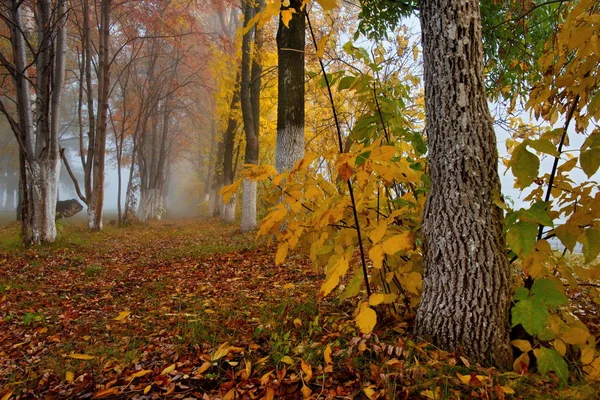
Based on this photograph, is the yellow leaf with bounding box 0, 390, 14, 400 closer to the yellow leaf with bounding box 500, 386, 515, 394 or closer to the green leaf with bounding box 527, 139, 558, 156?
the yellow leaf with bounding box 500, 386, 515, 394

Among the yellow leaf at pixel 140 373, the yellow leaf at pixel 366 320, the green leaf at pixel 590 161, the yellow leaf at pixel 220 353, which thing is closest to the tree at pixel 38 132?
the yellow leaf at pixel 140 373

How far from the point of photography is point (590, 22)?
4.36ft

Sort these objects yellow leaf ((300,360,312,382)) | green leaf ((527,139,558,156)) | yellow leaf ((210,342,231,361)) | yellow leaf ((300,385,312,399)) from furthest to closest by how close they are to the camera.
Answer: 1. yellow leaf ((210,342,231,361))
2. yellow leaf ((300,360,312,382))
3. yellow leaf ((300,385,312,399))
4. green leaf ((527,139,558,156))

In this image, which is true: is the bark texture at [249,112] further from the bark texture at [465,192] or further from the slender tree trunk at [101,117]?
the bark texture at [465,192]

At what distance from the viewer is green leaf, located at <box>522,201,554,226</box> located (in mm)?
1389

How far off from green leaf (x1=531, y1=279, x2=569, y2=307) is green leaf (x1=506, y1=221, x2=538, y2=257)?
20cm

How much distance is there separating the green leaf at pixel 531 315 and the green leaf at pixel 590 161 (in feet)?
1.89

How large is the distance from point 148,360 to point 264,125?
10725mm

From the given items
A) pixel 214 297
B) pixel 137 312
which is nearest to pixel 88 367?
Result: pixel 137 312

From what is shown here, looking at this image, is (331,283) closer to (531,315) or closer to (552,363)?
(531,315)

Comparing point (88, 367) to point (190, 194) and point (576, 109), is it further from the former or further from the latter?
point (190, 194)

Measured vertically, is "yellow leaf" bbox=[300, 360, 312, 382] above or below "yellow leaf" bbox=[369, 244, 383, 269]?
below

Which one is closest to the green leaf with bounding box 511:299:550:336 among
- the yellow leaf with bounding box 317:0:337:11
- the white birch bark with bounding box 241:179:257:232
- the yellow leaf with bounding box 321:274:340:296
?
the yellow leaf with bounding box 321:274:340:296

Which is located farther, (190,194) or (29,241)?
(190,194)
